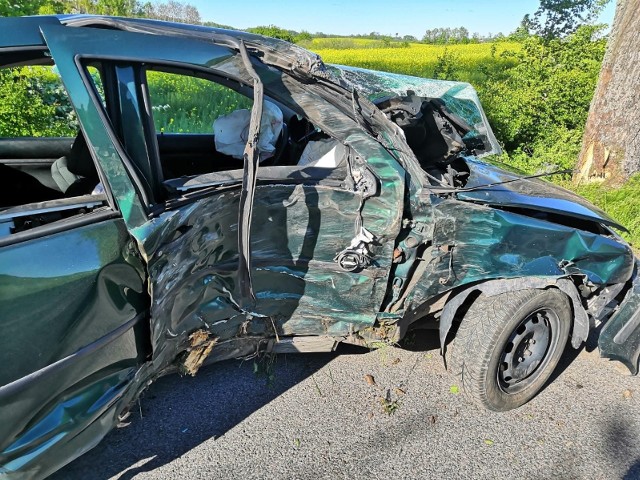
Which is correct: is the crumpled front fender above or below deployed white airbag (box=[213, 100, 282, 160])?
below

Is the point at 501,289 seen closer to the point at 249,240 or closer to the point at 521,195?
the point at 521,195

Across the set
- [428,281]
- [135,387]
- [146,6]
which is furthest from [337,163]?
[146,6]

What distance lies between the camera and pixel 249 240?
2020mm

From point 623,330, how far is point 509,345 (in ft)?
2.37

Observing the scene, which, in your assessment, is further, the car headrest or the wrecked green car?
the car headrest

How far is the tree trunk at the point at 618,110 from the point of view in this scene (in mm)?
5895

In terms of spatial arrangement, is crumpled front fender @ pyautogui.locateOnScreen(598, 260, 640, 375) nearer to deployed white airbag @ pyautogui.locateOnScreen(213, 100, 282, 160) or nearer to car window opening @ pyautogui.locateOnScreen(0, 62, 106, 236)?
deployed white airbag @ pyautogui.locateOnScreen(213, 100, 282, 160)

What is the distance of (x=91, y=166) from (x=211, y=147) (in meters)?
1.22

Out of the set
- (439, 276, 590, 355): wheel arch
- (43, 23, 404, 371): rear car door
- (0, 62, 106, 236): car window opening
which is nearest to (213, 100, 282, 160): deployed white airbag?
(43, 23, 404, 371): rear car door

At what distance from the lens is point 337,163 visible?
101 inches

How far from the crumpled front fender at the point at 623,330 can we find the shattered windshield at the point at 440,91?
4.44 ft

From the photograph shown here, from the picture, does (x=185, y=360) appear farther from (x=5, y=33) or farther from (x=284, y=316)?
(x=5, y=33)

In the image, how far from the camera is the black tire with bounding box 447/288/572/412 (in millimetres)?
2699

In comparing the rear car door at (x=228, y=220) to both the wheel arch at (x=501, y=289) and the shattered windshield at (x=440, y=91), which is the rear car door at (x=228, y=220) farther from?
the shattered windshield at (x=440, y=91)
